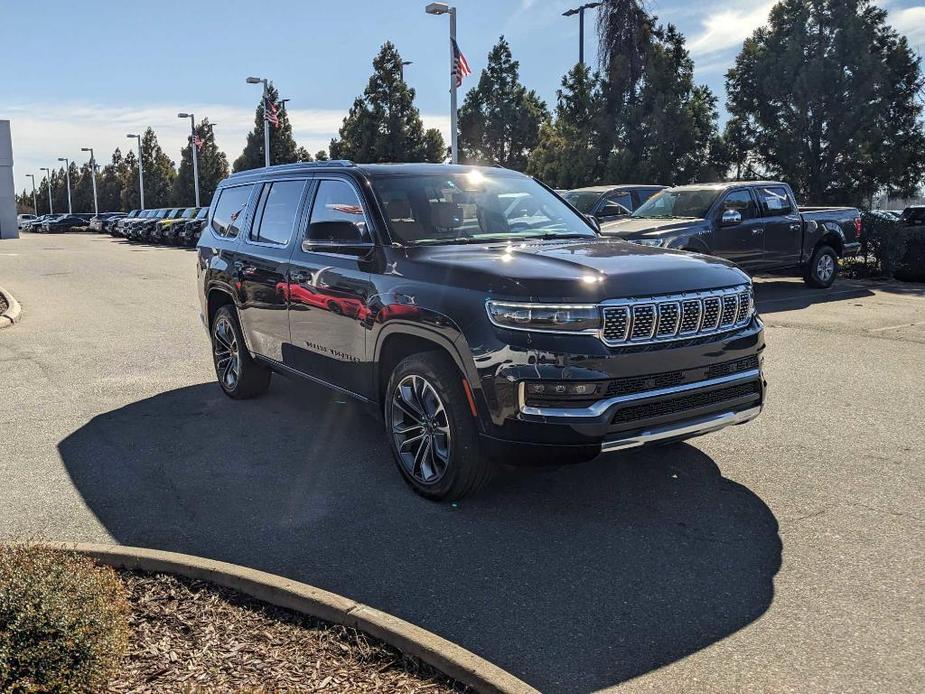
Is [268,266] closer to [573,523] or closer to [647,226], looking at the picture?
[573,523]

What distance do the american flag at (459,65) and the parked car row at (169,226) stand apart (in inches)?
505

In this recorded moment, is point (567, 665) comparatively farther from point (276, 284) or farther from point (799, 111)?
point (799, 111)

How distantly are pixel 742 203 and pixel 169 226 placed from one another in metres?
32.0

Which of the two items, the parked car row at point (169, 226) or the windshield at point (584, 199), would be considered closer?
the windshield at point (584, 199)

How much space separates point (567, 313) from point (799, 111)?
23150 millimetres

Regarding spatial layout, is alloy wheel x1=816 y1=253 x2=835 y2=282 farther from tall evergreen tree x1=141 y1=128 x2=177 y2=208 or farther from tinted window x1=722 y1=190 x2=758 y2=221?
tall evergreen tree x1=141 y1=128 x2=177 y2=208

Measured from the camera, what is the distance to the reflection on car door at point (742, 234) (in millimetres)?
13172

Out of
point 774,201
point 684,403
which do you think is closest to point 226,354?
point 684,403

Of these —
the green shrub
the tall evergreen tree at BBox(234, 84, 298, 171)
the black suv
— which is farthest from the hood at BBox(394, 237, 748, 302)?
the tall evergreen tree at BBox(234, 84, 298, 171)

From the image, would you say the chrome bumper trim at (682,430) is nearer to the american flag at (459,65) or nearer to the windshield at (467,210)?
the windshield at (467,210)

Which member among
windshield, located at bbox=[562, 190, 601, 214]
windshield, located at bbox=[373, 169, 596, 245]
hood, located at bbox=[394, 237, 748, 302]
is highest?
windshield, located at bbox=[562, 190, 601, 214]

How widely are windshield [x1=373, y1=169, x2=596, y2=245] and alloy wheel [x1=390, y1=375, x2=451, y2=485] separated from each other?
0.94 meters

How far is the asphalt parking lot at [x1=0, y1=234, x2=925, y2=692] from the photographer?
3.23 metres

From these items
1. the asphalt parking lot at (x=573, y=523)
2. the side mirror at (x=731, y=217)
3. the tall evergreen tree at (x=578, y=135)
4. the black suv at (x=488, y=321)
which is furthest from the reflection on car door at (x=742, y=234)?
the tall evergreen tree at (x=578, y=135)
